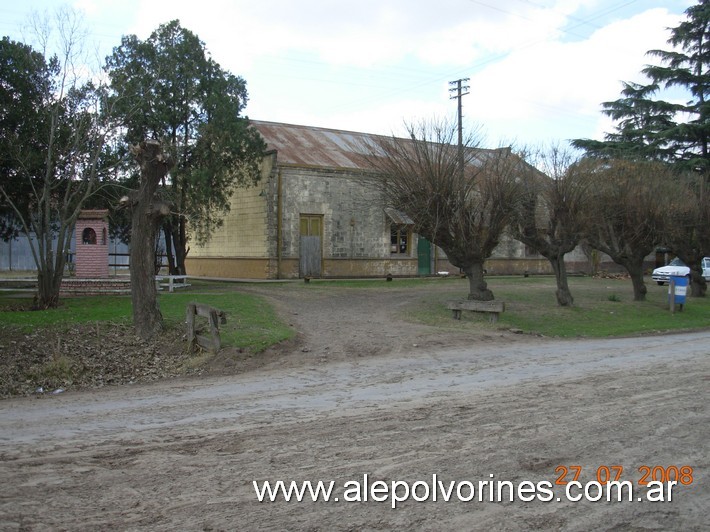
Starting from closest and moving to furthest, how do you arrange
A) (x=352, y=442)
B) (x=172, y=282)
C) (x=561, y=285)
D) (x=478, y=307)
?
(x=352, y=442)
(x=478, y=307)
(x=561, y=285)
(x=172, y=282)

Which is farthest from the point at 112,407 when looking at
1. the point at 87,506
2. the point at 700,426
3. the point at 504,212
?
the point at 504,212

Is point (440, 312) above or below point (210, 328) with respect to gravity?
below

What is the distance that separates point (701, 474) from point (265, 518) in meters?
3.85

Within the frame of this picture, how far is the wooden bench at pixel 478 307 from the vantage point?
17.8m

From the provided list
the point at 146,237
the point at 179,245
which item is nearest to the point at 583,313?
the point at 146,237

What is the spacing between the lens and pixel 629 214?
952 inches

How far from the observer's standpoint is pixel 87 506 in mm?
4711

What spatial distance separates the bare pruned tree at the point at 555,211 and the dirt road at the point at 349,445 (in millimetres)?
10630

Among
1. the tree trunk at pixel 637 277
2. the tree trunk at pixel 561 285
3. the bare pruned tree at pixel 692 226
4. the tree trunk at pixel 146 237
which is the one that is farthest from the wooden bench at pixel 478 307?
the bare pruned tree at pixel 692 226

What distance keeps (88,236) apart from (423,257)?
→ 16.7 meters

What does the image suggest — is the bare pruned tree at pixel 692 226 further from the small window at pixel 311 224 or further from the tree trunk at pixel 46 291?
the tree trunk at pixel 46 291

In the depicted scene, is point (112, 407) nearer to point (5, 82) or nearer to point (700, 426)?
point (700, 426)

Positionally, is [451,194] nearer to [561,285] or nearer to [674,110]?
[561,285]

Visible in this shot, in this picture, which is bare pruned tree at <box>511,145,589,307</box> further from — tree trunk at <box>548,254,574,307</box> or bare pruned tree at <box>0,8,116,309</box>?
bare pruned tree at <box>0,8,116,309</box>
